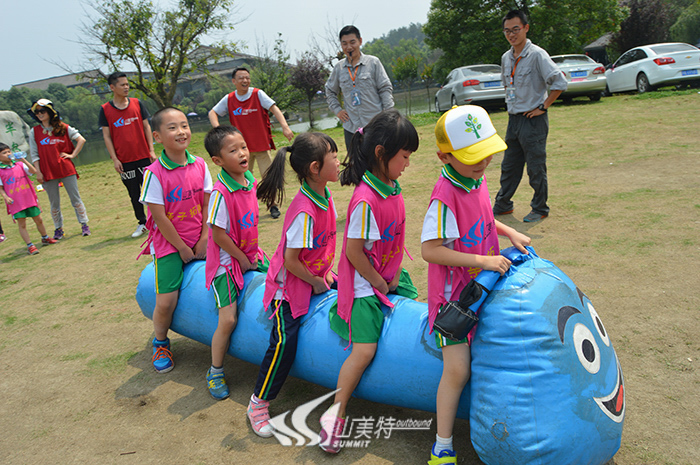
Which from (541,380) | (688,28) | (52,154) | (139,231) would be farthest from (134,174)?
(688,28)

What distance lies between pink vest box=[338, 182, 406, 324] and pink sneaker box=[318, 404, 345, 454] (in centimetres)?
51

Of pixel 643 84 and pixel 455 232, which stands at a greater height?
pixel 643 84

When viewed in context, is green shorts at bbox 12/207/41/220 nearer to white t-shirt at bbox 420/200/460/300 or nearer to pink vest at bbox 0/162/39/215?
pink vest at bbox 0/162/39/215

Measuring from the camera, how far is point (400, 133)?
233 centimetres

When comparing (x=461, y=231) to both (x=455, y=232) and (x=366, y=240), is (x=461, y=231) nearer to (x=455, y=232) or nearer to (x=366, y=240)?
(x=455, y=232)

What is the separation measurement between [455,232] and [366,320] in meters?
0.64

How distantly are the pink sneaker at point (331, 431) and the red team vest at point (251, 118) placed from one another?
4820mm

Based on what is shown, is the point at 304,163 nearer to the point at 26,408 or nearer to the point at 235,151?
the point at 235,151

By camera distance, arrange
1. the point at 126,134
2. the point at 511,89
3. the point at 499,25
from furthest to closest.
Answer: the point at 499,25
the point at 126,134
the point at 511,89

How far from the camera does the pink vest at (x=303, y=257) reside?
2613 millimetres

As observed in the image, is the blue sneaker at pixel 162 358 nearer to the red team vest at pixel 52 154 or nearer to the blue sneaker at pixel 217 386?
the blue sneaker at pixel 217 386

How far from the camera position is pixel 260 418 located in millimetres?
2656

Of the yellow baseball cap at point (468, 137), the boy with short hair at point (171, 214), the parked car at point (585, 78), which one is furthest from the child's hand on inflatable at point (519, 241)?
the parked car at point (585, 78)

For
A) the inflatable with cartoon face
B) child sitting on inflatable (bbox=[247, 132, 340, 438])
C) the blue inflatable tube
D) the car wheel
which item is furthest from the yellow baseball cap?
the car wheel
